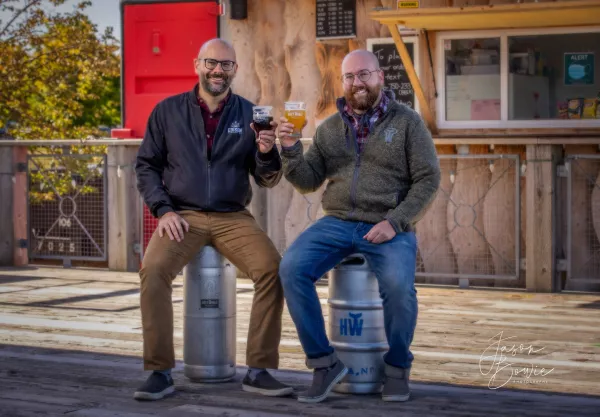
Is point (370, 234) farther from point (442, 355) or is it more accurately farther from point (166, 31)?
point (166, 31)

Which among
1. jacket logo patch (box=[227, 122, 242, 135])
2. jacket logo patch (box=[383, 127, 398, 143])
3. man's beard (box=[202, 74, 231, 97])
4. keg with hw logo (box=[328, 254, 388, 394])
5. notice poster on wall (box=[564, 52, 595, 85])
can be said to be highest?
notice poster on wall (box=[564, 52, 595, 85])

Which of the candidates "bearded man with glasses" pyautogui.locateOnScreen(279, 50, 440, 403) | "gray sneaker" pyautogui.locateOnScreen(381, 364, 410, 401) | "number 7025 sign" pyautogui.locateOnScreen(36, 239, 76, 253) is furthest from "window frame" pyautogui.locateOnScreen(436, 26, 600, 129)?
"gray sneaker" pyautogui.locateOnScreen(381, 364, 410, 401)

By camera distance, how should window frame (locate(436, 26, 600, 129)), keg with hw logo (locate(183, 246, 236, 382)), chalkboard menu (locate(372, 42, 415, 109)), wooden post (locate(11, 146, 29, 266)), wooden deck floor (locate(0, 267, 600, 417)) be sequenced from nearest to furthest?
1. wooden deck floor (locate(0, 267, 600, 417))
2. keg with hw logo (locate(183, 246, 236, 382))
3. window frame (locate(436, 26, 600, 129))
4. chalkboard menu (locate(372, 42, 415, 109))
5. wooden post (locate(11, 146, 29, 266))

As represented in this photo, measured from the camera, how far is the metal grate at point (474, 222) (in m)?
11.0

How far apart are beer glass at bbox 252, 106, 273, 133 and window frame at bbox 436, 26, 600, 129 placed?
5729 millimetres

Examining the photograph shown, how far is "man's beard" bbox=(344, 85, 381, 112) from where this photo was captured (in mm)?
6117

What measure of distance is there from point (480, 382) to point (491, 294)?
4395 millimetres

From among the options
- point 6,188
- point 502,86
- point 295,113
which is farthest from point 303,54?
point 295,113

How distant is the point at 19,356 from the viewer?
7.36 metres

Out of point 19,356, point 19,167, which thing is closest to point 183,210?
point 19,356

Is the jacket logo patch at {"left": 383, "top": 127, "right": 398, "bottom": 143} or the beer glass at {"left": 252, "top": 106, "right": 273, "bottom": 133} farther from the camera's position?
the jacket logo patch at {"left": 383, "top": 127, "right": 398, "bottom": 143}

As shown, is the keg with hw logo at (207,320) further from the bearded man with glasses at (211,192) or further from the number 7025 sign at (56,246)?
the number 7025 sign at (56,246)

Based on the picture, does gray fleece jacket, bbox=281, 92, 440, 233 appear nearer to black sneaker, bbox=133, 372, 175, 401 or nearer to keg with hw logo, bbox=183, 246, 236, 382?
keg with hw logo, bbox=183, 246, 236, 382
